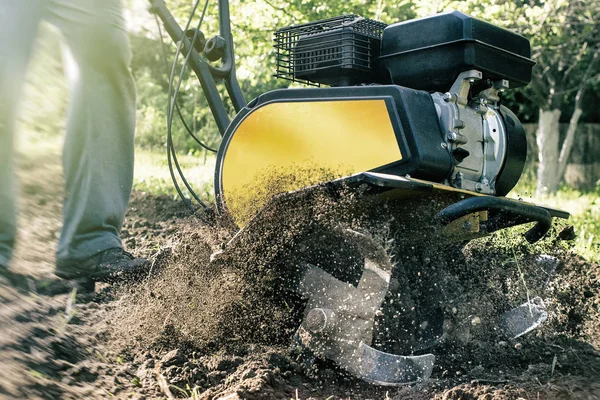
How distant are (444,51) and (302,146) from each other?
2.01 ft

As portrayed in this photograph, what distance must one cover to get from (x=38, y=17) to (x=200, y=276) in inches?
42.5

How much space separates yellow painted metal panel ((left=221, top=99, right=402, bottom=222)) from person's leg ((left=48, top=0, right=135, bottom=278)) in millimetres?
612

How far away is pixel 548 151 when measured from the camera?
10.8m

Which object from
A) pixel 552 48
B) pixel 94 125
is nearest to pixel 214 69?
pixel 94 125

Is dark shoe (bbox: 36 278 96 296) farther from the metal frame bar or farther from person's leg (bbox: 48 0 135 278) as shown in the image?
the metal frame bar

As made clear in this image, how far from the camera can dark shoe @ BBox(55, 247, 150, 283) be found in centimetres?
270

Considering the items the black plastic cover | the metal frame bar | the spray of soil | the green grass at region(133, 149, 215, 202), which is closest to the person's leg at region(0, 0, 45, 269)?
the spray of soil

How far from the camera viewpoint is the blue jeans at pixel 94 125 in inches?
110

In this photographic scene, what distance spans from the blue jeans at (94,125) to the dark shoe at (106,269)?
3cm

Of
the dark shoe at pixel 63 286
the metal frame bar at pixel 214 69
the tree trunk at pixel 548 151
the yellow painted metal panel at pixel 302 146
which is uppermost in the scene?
the metal frame bar at pixel 214 69

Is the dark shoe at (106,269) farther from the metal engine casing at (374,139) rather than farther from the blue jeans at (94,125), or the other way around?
the metal engine casing at (374,139)

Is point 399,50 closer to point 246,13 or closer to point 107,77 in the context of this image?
point 107,77

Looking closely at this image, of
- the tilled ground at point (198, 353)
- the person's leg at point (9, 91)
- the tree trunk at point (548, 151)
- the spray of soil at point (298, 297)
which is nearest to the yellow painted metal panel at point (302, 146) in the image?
the spray of soil at point (298, 297)

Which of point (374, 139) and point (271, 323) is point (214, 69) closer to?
point (374, 139)
